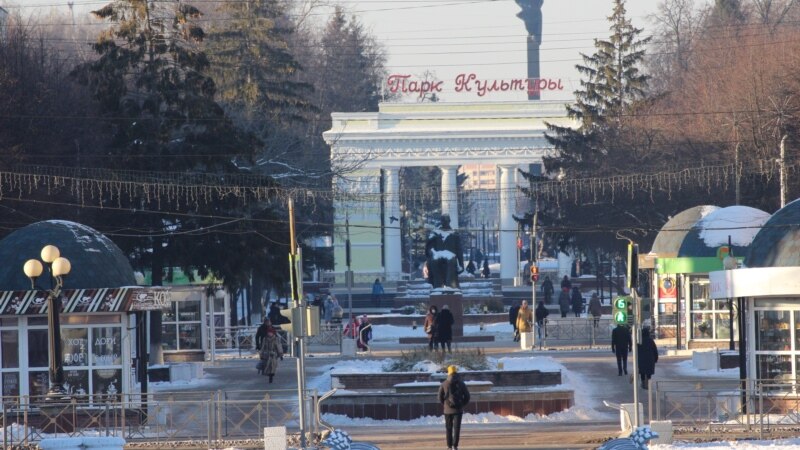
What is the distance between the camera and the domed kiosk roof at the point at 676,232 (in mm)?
45831

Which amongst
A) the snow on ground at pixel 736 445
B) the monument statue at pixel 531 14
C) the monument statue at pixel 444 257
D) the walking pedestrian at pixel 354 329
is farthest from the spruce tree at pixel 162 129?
the monument statue at pixel 531 14

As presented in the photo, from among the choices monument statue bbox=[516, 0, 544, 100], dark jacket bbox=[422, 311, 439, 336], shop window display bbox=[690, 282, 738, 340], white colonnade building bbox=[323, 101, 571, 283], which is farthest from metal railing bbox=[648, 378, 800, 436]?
monument statue bbox=[516, 0, 544, 100]

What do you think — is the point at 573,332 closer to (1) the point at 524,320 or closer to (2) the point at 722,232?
(1) the point at 524,320

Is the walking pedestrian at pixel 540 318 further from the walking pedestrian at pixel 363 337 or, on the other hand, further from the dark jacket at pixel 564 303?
the dark jacket at pixel 564 303

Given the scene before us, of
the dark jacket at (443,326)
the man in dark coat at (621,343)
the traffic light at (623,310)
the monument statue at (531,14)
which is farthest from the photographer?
the monument statue at (531,14)

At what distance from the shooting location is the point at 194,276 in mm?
47938

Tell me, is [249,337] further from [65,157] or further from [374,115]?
[374,115]

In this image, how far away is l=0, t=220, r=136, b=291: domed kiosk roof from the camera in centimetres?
2819

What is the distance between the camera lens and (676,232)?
153 ft

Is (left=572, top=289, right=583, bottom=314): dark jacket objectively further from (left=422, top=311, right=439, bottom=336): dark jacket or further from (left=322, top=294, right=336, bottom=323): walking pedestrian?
(left=422, top=311, right=439, bottom=336): dark jacket

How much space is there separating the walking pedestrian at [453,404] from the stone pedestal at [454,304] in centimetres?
2868

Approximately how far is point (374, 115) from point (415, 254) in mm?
24282

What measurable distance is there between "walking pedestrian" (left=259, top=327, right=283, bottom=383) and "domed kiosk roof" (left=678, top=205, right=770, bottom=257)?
11923 millimetres

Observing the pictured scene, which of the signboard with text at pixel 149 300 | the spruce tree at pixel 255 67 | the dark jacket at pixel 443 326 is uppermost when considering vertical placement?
the spruce tree at pixel 255 67
